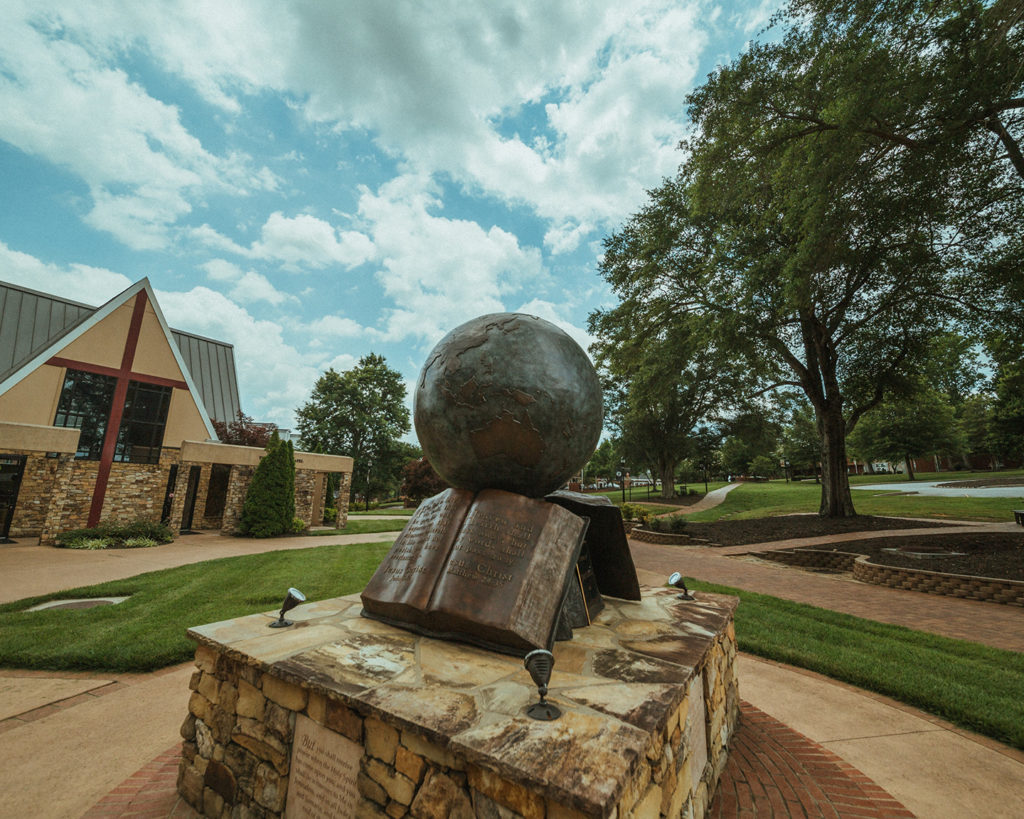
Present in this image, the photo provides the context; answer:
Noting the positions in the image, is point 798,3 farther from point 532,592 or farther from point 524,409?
point 532,592

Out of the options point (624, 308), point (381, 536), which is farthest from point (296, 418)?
point (624, 308)

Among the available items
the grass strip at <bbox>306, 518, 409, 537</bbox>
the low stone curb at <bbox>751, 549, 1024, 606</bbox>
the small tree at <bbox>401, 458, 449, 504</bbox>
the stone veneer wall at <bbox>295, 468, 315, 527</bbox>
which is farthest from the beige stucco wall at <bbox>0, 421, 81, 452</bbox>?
the low stone curb at <bbox>751, 549, 1024, 606</bbox>

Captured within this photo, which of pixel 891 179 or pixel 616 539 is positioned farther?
pixel 891 179

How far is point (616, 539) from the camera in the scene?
409cm

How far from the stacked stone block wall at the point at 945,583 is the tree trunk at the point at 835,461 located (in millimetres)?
7155

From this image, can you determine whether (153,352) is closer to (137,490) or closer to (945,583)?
(137,490)

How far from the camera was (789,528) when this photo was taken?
50.7 ft

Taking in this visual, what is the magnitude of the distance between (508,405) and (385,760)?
6.89 ft

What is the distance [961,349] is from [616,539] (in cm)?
1795

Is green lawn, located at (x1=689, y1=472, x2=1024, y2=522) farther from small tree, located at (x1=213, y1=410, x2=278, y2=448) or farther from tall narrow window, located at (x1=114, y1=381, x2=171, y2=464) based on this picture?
tall narrow window, located at (x1=114, y1=381, x2=171, y2=464)

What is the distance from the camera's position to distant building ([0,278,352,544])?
14.2m

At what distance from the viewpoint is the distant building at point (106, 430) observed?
1416cm

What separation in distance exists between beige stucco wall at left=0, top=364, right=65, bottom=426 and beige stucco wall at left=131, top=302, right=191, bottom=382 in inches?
90.1

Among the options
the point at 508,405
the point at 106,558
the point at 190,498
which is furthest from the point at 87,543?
the point at 508,405
